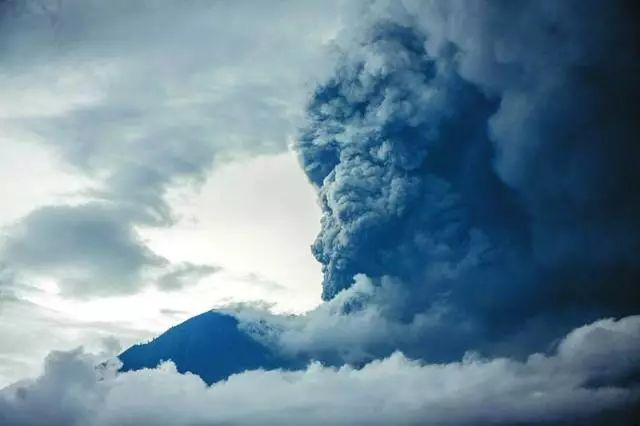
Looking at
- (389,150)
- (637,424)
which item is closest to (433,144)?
(389,150)

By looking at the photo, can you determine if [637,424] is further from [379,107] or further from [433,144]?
[379,107]

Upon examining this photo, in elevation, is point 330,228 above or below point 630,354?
above

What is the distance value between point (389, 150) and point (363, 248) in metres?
2.70

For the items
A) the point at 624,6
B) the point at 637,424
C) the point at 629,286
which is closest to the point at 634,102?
the point at 624,6

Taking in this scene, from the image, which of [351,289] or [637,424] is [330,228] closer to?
[351,289]

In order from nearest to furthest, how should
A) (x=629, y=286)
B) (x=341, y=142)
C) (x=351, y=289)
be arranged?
(x=629, y=286)
(x=351, y=289)
(x=341, y=142)

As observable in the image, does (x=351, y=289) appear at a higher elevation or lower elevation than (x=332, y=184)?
lower

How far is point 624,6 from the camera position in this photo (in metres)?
17.9

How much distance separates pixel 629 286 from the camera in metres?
17.5

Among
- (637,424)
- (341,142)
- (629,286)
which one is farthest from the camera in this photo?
(341,142)

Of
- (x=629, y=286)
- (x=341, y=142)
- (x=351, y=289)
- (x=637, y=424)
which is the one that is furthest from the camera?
(x=341, y=142)

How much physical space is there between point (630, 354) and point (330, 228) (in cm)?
782

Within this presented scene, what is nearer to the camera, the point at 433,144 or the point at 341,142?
the point at 433,144

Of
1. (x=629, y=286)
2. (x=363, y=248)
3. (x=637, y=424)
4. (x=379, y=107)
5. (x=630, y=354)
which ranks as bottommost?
(x=637, y=424)
